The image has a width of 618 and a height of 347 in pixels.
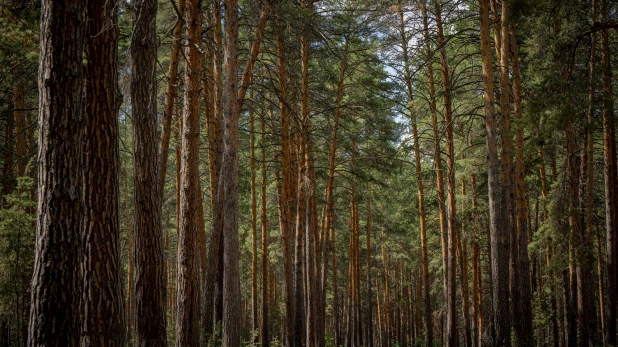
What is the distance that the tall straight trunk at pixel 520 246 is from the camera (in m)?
10.9

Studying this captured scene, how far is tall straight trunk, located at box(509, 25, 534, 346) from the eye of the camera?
1087 centimetres

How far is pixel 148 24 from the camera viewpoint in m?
6.41

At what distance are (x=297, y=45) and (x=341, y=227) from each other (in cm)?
2130

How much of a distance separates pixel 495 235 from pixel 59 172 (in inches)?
346

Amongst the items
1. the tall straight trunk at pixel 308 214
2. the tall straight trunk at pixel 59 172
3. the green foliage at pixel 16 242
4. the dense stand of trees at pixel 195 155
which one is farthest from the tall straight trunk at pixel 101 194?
the tall straight trunk at pixel 308 214

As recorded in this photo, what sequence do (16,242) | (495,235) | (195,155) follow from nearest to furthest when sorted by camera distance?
(195,155) < (495,235) < (16,242)

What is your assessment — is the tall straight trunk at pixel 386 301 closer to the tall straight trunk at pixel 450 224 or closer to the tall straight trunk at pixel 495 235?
the tall straight trunk at pixel 450 224

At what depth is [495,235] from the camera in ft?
33.0

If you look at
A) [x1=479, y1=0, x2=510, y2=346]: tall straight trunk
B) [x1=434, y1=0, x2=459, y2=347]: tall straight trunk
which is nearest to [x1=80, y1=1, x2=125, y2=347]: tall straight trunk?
[x1=479, y1=0, x2=510, y2=346]: tall straight trunk

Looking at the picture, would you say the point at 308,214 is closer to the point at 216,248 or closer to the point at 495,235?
the point at 216,248

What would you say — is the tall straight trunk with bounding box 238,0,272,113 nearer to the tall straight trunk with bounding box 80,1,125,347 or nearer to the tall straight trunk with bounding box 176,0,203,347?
the tall straight trunk with bounding box 176,0,203,347

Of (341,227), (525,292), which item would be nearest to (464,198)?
(525,292)

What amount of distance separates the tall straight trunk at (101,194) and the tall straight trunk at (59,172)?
0.72m


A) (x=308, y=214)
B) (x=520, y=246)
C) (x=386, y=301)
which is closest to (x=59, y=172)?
(x=308, y=214)
